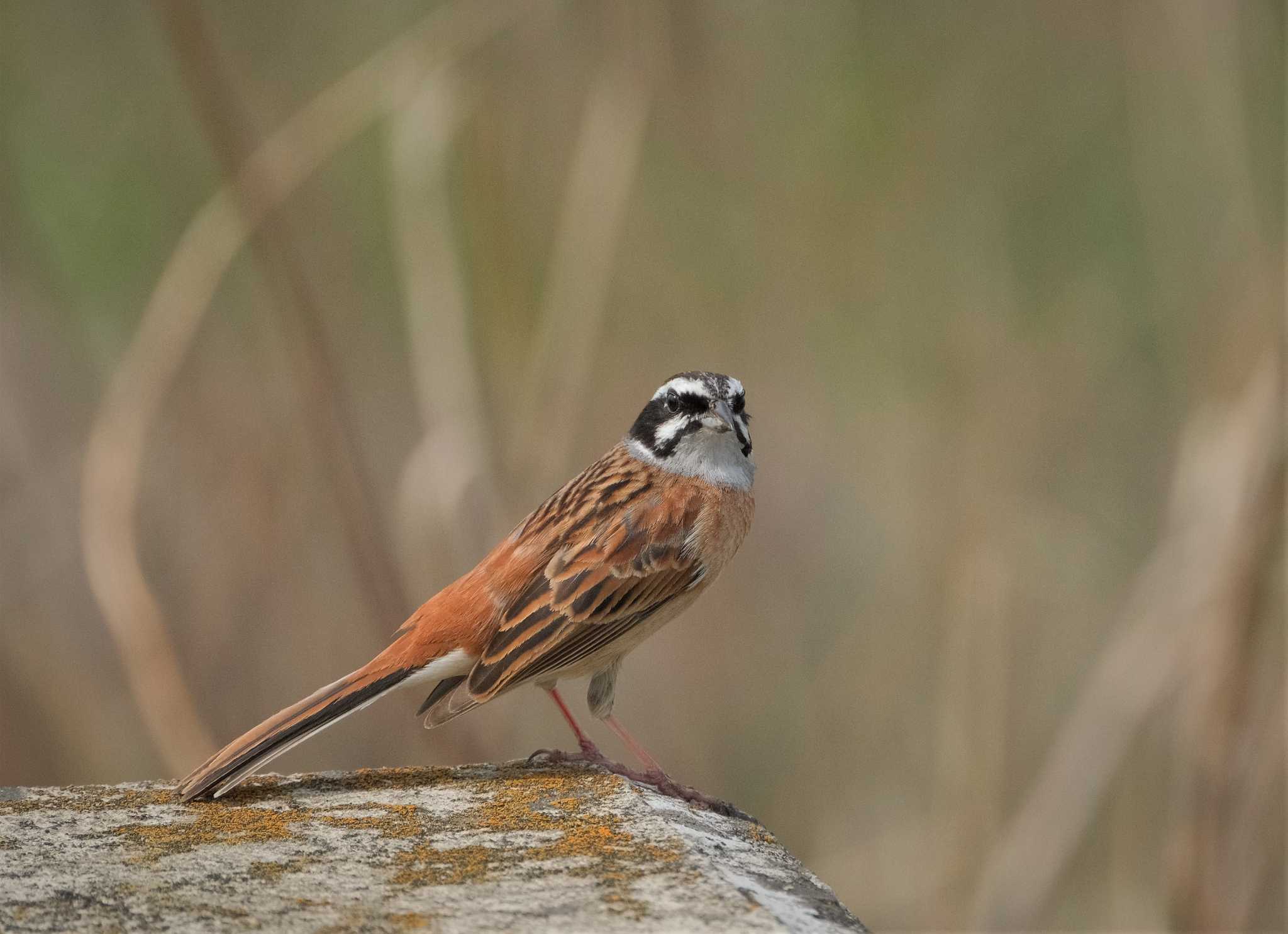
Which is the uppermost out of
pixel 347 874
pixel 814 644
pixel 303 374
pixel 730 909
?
pixel 303 374

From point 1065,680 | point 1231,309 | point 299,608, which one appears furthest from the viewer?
point 1065,680

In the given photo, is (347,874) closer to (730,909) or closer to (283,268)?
(730,909)

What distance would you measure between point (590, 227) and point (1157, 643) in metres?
2.17

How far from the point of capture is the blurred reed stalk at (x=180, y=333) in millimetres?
4309

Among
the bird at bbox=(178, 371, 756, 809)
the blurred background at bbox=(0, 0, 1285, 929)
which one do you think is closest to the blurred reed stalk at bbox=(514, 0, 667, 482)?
the blurred background at bbox=(0, 0, 1285, 929)

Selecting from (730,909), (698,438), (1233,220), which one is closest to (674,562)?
(698,438)

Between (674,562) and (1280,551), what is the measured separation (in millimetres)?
1711

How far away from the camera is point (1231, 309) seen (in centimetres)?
540

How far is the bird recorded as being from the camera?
12.2ft

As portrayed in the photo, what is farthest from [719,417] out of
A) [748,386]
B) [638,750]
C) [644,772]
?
[748,386]

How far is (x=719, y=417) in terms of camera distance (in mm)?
4465

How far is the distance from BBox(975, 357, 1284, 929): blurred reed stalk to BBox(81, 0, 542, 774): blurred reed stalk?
2.48 metres

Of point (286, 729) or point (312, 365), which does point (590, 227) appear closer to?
point (312, 365)

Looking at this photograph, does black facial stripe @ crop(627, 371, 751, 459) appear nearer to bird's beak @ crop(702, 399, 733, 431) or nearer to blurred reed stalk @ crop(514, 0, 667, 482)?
bird's beak @ crop(702, 399, 733, 431)
